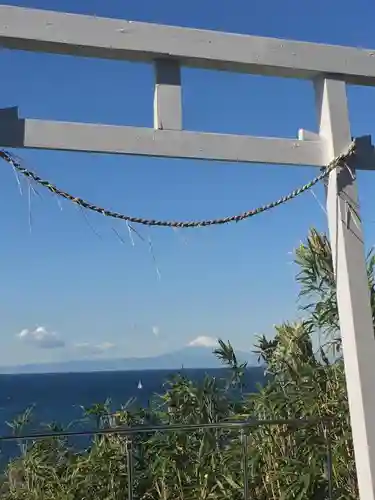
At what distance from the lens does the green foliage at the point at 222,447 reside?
321 centimetres

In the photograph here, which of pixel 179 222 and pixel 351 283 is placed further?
pixel 351 283

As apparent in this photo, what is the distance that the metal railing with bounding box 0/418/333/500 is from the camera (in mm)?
2865

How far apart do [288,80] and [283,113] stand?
440 millimetres

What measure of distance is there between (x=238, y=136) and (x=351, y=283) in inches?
27.9

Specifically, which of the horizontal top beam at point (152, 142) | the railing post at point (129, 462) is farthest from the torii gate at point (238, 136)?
the railing post at point (129, 462)

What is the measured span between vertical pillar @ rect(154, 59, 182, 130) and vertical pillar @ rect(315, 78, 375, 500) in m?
0.61

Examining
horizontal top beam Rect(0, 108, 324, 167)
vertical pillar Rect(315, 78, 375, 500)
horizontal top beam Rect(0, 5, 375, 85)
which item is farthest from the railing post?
horizontal top beam Rect(0, 5, 375, 85)

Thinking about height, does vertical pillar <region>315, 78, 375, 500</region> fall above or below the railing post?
above

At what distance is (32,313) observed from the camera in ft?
45.0

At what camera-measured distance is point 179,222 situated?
2314 mm

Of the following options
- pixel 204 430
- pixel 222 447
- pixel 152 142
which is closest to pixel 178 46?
pixel 152 142

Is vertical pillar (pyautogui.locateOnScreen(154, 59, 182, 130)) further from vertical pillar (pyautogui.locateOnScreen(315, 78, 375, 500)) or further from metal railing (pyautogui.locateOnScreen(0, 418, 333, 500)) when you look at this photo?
metal railing (pyautogui.locateOnScreen(0, 418, 333, 500))

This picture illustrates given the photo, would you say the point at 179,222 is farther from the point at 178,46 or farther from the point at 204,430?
the point at 204,430

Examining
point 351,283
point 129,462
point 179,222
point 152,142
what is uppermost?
point 152,142
